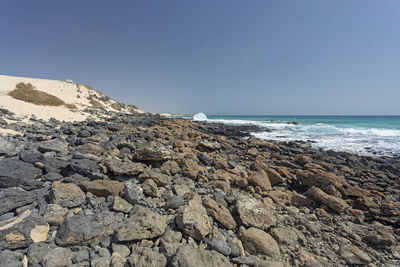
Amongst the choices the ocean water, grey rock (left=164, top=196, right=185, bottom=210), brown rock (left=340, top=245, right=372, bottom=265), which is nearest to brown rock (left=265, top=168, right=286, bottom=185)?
brown rock (left=340, top=245, right=372, bottom=265)

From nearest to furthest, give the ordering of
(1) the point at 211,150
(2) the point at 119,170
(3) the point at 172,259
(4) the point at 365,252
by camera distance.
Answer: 1. (3) the point at 172,259
2. (4) the point at 365,252
3. (2) the point at 119,170
4. (1) the point at 211,150

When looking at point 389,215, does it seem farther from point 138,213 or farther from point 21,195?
point 21,195

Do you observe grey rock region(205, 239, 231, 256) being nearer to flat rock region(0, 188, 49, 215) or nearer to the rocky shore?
the rocky shore

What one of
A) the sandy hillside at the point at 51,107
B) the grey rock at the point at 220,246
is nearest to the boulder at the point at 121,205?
the grey rock at the point at 220,246

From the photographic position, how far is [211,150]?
752cm

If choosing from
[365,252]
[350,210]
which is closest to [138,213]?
[365,252]

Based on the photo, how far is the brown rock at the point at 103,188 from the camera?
2.91 m

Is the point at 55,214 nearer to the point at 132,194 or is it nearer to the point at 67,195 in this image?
the point at 67,195

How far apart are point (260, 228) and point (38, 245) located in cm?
287

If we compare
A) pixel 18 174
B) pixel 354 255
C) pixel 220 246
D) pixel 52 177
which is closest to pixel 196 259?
pixel 220 246

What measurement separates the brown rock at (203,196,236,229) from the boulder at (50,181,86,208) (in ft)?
6.55

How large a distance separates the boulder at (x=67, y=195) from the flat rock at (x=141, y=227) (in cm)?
94

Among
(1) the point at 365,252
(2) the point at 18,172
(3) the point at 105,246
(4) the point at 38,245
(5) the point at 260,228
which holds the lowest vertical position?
(1) the point at 365,252

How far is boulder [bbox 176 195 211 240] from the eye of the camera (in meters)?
2.29
